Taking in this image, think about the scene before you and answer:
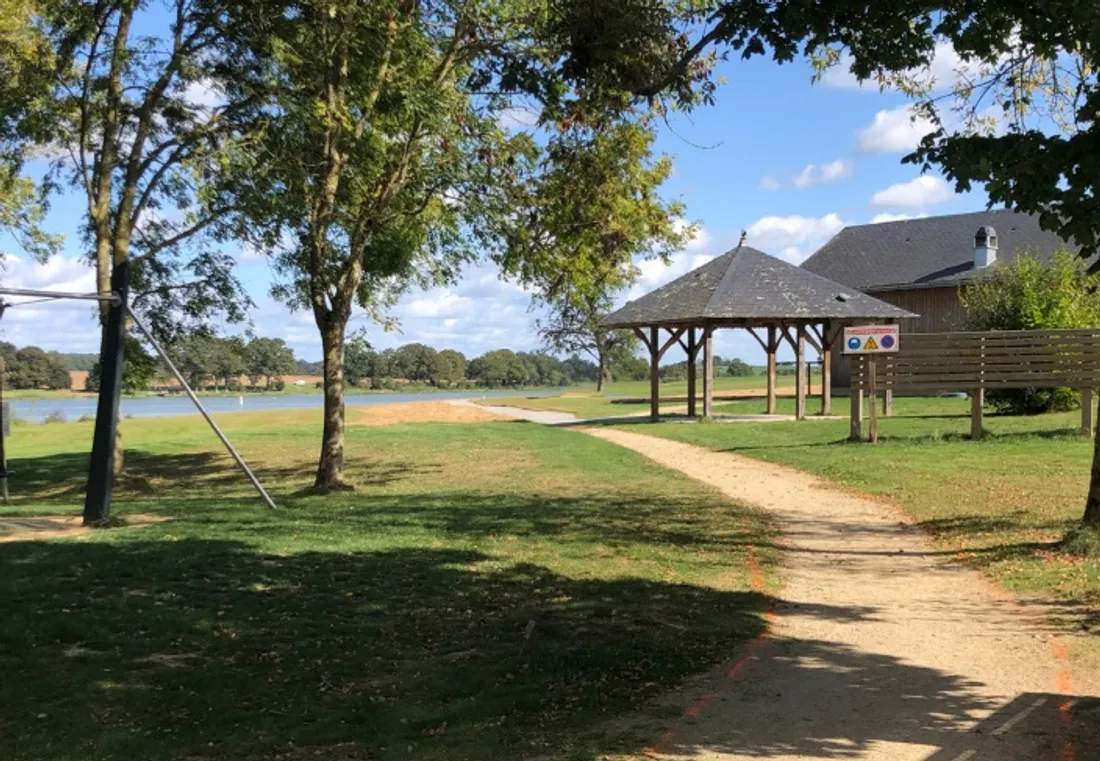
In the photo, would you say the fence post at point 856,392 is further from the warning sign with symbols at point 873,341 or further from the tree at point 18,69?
the tree at point 18,69

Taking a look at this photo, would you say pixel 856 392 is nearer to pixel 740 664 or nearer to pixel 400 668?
pixel 740 664

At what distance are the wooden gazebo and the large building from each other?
32.1 ft

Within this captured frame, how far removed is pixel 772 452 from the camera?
19453 mm

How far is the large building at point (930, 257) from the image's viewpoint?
129 ft

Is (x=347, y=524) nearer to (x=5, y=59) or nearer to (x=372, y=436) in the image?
(x=5, y=59)

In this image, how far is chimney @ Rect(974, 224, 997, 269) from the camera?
128ft

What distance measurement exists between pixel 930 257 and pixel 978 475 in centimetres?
3015

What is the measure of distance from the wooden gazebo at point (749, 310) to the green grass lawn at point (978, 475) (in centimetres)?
354

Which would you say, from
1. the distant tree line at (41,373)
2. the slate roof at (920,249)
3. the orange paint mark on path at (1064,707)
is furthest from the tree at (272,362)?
the orange paint mark on path at (1064,707)

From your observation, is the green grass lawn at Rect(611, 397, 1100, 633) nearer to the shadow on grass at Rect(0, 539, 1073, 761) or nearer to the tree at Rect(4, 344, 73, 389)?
the shadow on grass at Rect(0, 539, 1073, 761)

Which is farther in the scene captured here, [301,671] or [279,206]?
[279,206]

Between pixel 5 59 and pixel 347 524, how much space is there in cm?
1319

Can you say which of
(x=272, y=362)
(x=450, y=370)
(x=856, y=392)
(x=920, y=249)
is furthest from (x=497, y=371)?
(x=856, y=392)

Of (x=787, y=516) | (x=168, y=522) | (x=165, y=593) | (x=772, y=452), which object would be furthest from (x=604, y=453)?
(x=165, y=593)
